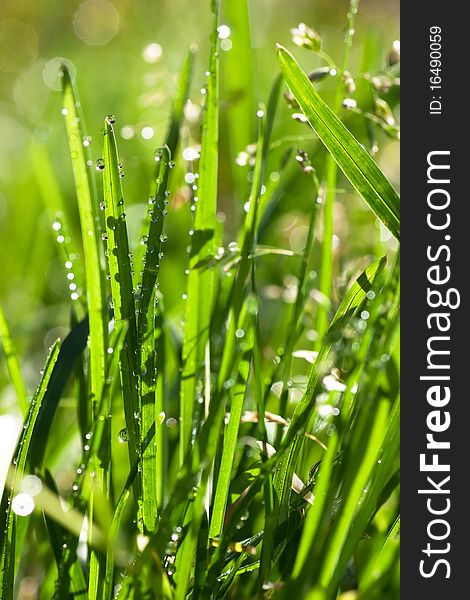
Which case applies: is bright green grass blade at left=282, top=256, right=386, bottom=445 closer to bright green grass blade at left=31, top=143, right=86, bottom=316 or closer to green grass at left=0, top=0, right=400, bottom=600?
Result: green grass at left=0, top=0, right=400, bottom=600

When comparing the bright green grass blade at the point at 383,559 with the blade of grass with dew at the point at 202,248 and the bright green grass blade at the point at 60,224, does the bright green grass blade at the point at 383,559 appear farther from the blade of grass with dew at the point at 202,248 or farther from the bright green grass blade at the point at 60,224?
the bright green grass blade at the point at 60,224

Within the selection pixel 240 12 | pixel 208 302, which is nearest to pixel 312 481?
pixel 208 302

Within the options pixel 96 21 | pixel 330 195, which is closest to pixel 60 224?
pixel 330 195

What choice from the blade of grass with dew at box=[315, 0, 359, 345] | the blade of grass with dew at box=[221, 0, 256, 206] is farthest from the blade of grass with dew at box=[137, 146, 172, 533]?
the blade of grass with dew at box=[221, 0, 256, 206]

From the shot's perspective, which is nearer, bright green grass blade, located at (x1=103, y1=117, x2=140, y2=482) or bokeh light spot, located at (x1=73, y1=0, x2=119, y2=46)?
bright green grass blade, located at (x1=103, y1=117, x2=140, y2=482)

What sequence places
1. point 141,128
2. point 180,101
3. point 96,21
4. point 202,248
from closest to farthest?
1. point 202,248
2. point 180,101
3. point 141,128
4. point 96,21

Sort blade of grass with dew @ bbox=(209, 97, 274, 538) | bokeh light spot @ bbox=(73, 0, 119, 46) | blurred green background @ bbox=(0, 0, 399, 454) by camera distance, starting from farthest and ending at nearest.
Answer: bokeh light spot @ bbox=(73, 0, 119, 46) < blurred green background @ bbox=(0, 0, 399, 454) < blade of grass with dew @ bbox=(209, 97, 274, 538)

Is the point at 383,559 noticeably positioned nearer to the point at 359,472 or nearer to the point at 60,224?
the point at 359,472
